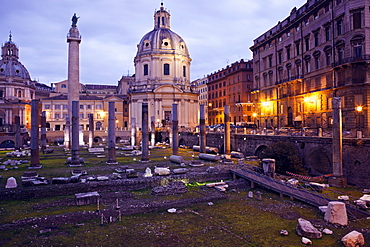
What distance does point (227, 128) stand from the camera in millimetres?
31609

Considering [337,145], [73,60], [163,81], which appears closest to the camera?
[337,145]

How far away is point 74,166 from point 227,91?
162 feet

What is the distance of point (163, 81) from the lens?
72.9 metres

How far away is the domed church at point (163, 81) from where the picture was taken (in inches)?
2795

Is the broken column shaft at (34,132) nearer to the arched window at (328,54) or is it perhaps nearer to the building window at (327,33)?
the arched window at (328,54)

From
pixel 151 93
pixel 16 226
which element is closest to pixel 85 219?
pixel 16 226

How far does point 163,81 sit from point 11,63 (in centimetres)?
4890

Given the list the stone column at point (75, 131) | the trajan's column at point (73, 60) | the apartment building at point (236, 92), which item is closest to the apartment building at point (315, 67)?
the apartment building at point (236, 92)

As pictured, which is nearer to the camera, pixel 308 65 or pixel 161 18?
pixel 308 65

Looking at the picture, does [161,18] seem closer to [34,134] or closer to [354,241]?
[34,134]

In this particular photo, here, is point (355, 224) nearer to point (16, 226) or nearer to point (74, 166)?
point (16, 226)

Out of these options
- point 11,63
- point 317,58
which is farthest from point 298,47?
point 11,63

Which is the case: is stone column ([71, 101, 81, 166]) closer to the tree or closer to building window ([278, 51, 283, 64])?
the tree

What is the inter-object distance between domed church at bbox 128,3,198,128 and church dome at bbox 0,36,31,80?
39.2m
